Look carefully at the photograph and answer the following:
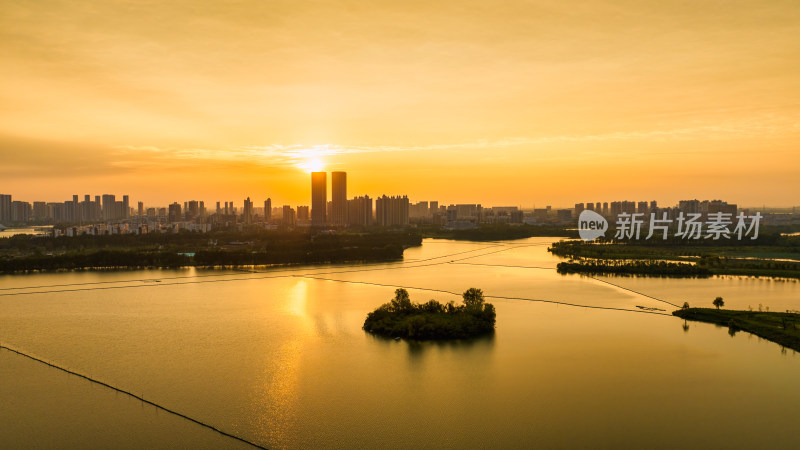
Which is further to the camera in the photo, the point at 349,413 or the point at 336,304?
the point at 336,304

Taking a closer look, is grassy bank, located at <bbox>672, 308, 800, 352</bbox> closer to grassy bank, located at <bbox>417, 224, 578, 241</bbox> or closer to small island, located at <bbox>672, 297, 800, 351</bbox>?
small island, located at <bbox>672, 297, 800, 351</bbox>

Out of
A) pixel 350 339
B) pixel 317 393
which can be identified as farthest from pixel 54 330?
pixel 317 393

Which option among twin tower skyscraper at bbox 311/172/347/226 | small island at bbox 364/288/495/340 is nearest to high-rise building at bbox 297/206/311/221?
twin tower skyscraper at bbox 311/172/347/226

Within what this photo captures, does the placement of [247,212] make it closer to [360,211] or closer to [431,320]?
[360,211]

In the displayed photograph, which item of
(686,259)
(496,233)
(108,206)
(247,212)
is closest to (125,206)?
(108,206)

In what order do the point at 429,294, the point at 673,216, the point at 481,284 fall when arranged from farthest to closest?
the point at 673,216 → the point at 481,284 → the point at 429,294

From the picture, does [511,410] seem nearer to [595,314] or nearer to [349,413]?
[349,413]

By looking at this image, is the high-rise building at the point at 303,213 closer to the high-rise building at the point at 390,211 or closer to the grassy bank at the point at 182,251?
the high-rise building at the point at 390,211
